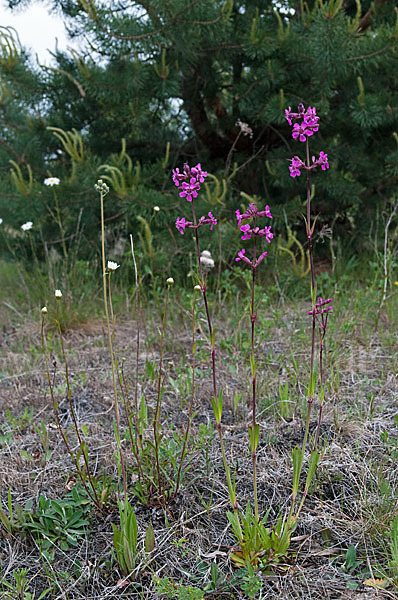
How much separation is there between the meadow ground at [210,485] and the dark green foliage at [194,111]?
1.14 meters

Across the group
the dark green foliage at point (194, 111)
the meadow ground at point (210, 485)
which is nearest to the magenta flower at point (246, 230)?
the meadow ground at point (210, 485)

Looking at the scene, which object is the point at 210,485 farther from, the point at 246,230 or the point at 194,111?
the point at 194,111

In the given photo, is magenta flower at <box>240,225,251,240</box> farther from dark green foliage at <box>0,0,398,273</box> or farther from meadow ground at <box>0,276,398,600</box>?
dark green foliage at <box>0,0,398,273</box>

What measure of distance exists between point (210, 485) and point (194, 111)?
305 cm

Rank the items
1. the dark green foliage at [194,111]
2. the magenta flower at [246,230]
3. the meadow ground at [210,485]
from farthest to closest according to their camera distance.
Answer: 1. the dark green foliage at [194,111]
2. the meadow ground at [210,485]
3. the magenta flower at [246,230]

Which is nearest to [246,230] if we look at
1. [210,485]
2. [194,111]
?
[210,485]

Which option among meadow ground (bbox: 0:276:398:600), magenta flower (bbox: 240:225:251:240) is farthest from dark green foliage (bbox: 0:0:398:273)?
magenta flower (bbox: 240:225:251:240)

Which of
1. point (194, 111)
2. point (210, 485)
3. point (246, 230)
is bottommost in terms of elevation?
point (210, 485)

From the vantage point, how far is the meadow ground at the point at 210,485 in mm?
1114

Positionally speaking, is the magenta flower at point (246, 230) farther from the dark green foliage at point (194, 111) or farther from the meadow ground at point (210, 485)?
the dark green foliage at point (194, 111)

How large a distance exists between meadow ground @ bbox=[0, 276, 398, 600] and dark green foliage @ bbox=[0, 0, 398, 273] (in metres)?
1.14

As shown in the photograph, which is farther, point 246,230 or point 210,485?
point 210,485

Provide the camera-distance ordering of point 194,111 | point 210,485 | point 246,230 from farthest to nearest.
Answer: point 194,111 → point 210,485 → point 246,230

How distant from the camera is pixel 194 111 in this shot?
12.2 feet
